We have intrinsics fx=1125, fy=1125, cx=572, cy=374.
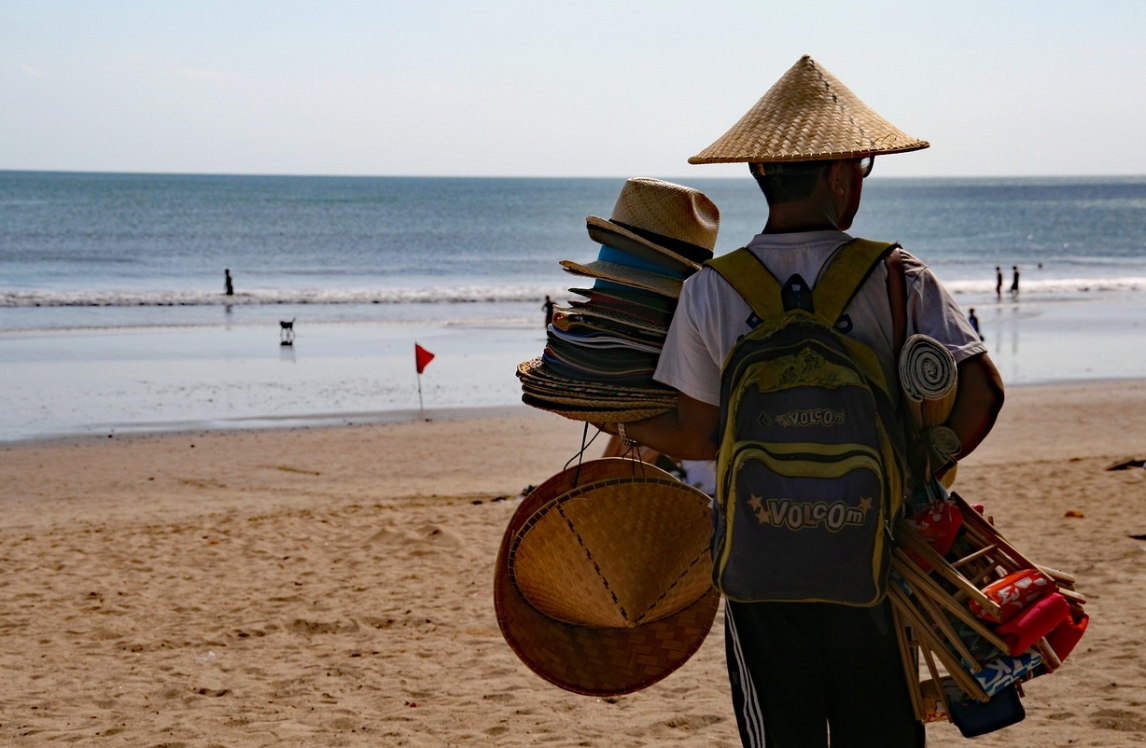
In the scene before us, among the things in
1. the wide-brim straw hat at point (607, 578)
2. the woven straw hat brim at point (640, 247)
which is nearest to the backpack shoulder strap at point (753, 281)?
the woven straw hat brim at point (640, 247)

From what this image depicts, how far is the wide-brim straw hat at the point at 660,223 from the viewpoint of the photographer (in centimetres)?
281

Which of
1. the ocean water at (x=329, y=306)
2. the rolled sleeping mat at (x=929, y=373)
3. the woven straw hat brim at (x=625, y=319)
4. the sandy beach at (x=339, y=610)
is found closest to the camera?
the rolled sleeping mat at (x=929, y=373)

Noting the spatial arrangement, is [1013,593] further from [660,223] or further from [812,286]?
[660,223]

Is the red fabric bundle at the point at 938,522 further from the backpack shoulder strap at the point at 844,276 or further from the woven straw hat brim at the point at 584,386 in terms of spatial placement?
the woven straw hat brim at the point at 584,386

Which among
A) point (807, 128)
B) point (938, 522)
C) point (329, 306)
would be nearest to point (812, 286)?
point (807, 128)

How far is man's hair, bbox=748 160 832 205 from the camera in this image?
2334mm

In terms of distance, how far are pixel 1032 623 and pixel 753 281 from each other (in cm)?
86

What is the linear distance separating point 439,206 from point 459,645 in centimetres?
12075

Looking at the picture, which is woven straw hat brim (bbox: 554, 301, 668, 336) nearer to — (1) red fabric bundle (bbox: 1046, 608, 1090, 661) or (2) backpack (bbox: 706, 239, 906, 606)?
(2) backpack (bbox: 706, 239, 906, 606)

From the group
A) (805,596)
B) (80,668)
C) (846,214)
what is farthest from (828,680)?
(80,668)

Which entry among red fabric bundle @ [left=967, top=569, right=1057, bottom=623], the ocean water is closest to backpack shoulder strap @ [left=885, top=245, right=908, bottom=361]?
red fabric bundle @ [left=967, top=569, right=1057, bottom=623]

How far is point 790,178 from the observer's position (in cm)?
235

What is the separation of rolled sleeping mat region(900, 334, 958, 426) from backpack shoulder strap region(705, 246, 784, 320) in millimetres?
262

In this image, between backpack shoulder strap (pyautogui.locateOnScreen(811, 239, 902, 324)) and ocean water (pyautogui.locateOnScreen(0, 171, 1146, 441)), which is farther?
ocean water (pyautogui.locateOnScreen(0, 171, 1146, 441))
